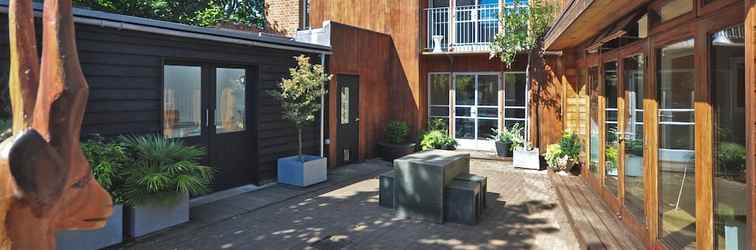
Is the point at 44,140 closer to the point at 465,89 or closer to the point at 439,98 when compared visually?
the point at 465,89

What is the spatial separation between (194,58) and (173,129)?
0.97 metres

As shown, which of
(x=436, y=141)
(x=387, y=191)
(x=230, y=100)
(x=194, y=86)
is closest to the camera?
(x=387, y=191)

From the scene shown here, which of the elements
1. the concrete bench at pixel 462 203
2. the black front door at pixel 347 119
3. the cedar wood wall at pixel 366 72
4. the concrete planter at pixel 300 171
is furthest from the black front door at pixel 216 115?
the concrete bench at pixel 462 203

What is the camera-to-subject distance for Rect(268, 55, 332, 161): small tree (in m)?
6.71

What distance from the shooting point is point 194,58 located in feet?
19.4

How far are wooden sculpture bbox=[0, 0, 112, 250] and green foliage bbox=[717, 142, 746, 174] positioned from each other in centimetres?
296

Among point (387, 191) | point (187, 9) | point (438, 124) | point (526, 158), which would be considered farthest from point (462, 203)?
point (187, 9)

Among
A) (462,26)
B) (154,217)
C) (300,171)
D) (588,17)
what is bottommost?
(154,217)

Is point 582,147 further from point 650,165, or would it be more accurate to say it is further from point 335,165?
point 335,165

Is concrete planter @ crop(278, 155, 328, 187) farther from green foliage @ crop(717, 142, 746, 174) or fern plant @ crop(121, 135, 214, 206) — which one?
green foliage @ crop(717, 142, 746, 174)

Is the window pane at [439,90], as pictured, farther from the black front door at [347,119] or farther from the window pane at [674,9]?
the window pane at [674,9]

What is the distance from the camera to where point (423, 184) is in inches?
203

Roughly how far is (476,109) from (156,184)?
773 cm

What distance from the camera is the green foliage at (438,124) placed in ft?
35.4
